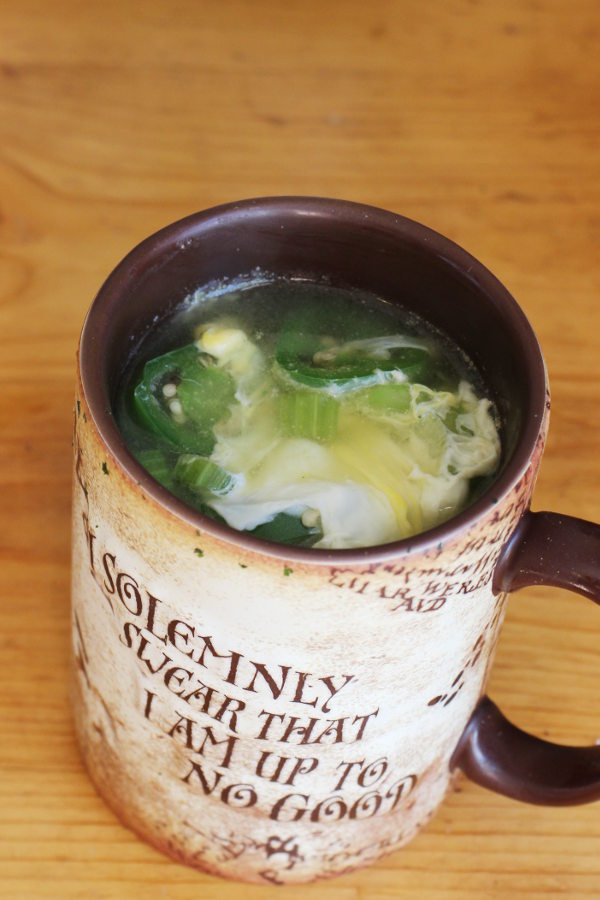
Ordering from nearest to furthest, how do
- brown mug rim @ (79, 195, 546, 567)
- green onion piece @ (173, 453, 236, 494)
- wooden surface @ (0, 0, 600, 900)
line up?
brown mug rim @ (79, 195, 546, 567) → green onion piece @ (173, 453, 236, 494) → wooden surface @ (0, 0, 600, 900)

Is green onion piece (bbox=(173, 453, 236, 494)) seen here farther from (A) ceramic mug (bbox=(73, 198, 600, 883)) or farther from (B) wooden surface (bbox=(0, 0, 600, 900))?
(B) wooden surface (bbox=(0, 0, 600, 900))

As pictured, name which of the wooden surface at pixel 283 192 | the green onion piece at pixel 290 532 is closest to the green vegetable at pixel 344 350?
the green onion piece at pixel 290 532

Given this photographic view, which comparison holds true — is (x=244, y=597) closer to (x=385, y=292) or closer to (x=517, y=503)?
(x=517, y=503)

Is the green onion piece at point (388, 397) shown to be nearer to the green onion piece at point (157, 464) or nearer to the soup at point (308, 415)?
the soup at point (308, 415)

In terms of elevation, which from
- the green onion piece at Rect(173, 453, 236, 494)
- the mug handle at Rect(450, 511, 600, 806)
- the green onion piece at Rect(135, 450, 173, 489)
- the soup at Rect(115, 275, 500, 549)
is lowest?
the mug handle at Rect(450, 511, 600, 806)

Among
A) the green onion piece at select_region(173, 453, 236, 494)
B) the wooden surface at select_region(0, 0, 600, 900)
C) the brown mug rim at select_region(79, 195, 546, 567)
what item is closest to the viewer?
the brown mug rim at select_region(79, 195, 546, 567)

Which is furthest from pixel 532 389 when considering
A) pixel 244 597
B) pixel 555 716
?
pixel 555 716

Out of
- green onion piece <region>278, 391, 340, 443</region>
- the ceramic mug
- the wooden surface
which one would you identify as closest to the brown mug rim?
the ceramic mug
